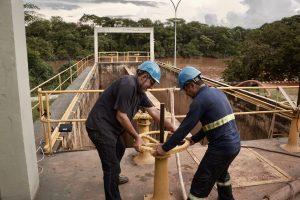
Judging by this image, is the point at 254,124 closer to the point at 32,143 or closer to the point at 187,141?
the point at 187,141

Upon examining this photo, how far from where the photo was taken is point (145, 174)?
4691mm

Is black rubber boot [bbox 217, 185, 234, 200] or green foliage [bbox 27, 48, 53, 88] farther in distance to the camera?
green foliage [bbox 27, 48, 53, 88]

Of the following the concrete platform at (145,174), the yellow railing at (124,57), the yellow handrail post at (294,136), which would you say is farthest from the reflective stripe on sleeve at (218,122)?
the yellow railing at (124,57)

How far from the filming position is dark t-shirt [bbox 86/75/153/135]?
3189 mm


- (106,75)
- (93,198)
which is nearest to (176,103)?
(106,75)

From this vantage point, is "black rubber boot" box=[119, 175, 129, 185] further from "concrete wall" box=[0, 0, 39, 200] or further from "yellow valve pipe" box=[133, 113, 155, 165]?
"concrete wall" box=[0, 0, 39, 200]

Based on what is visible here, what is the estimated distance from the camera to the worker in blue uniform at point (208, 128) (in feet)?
10.1

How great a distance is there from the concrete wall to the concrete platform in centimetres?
55

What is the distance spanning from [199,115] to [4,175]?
2353 millimetres

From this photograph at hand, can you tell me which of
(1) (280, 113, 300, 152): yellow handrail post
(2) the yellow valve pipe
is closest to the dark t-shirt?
(2) the yellow valve pipe

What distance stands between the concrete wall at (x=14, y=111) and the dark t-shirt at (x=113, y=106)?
805 millimetres

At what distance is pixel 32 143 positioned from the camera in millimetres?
3797

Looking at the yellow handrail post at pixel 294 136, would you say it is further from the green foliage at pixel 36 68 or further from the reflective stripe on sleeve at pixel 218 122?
the green foliage at pixel 36 68

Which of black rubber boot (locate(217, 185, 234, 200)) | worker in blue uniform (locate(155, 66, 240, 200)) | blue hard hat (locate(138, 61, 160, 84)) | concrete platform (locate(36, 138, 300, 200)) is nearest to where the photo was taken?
worker in blue uniform (locate(155, 66, 240, 200))
